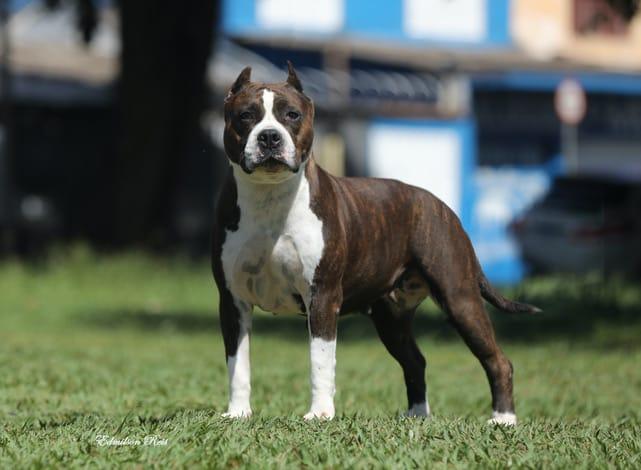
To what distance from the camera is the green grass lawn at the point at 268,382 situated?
6.60 metres

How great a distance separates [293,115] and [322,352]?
119cm

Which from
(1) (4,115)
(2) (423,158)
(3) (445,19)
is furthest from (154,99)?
(3) (445,19)

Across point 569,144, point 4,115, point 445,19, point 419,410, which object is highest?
point 419,410

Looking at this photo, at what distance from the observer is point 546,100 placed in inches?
1316

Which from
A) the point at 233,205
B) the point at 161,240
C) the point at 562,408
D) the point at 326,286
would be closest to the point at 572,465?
the point at 326,286

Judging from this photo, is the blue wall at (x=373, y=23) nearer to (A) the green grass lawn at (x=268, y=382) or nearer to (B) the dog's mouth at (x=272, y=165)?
(A) the green grass lawn at (x=268, y=382)

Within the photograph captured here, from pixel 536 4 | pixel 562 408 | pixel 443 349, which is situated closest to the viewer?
pixel 562 408

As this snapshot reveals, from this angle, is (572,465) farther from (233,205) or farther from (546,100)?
(546,100)

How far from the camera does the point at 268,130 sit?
707 centimetres

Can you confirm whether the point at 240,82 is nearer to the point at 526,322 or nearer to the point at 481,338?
the point at 481,338

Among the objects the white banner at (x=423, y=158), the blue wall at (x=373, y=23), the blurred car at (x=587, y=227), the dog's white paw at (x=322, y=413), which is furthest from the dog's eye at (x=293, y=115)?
the blue wall at (x=373, y=23)

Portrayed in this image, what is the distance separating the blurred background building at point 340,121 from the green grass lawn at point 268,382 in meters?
2.81

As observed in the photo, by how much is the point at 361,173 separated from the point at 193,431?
24.6 m

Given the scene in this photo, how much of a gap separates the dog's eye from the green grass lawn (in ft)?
4.86
